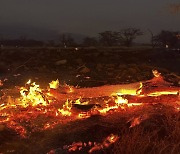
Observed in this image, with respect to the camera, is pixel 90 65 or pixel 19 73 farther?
pixel 90 65

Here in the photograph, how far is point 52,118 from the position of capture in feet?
30.9

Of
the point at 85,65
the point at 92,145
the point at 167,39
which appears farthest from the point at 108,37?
the point at 92,145

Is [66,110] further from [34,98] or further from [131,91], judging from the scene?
[131,91]

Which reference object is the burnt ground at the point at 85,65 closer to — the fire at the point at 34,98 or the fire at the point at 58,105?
the fire at the point at 58,105

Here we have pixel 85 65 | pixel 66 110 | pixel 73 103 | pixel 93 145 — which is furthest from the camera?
pixel 85 65

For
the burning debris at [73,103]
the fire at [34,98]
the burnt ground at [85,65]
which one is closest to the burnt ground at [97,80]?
the burnt ground at [85,65]

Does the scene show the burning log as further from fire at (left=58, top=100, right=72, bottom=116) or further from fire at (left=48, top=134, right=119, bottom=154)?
fire at (left=48, top=134, right=119, bottom=154)

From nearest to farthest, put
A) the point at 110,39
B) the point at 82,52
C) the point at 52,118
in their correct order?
the point at 52,118, the point at 82,52, the point at 110,39

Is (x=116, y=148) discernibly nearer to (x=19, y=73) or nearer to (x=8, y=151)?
(x=8, y=151)

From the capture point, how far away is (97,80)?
14164mm

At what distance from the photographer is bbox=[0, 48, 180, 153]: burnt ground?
8.10m

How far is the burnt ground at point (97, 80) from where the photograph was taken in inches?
319

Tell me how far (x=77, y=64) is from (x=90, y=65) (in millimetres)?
590

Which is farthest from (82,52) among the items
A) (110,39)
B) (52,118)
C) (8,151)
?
(110,39)
